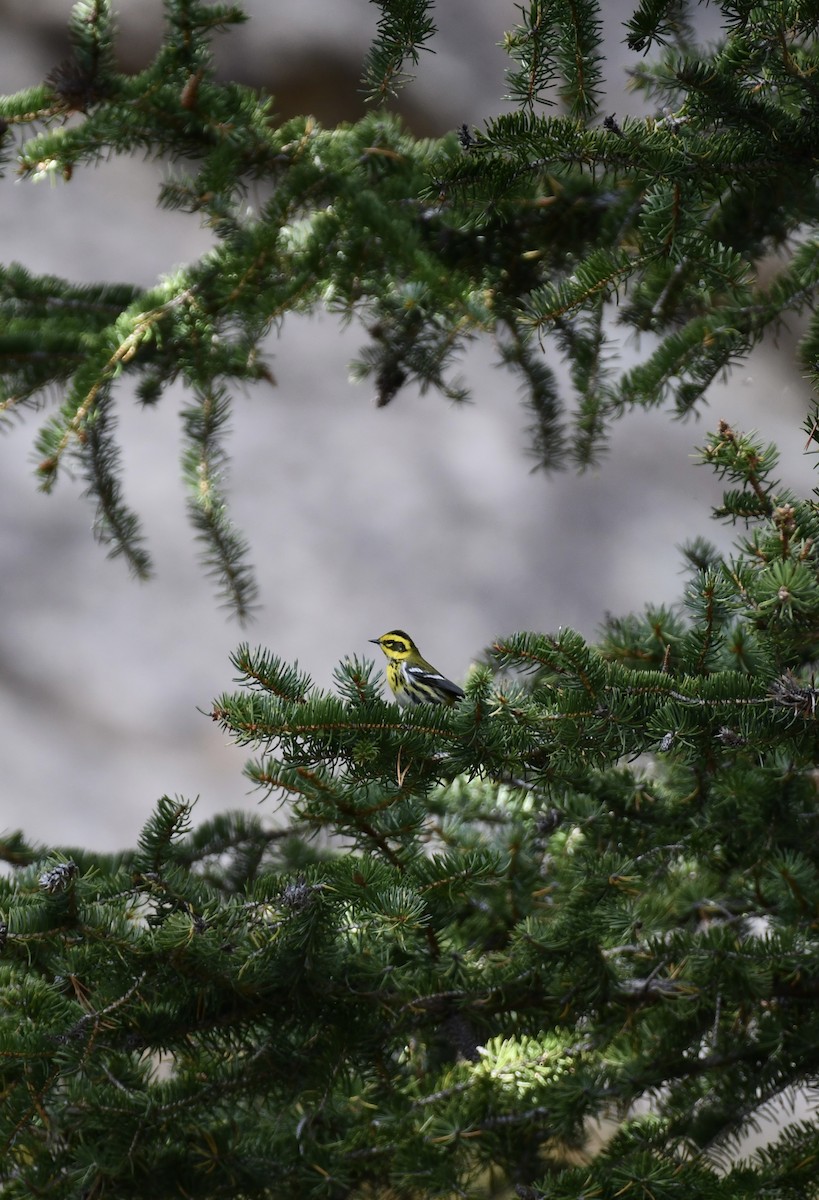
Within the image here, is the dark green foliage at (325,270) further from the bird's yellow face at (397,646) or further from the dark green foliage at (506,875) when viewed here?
the bird's yellow face at (397,646)

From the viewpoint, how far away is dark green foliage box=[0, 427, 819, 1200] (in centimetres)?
47

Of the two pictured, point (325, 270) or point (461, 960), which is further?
point (325, 270)

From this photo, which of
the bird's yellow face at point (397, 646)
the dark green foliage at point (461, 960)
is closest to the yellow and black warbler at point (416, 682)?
the bird's yellow face at point (397, 646)

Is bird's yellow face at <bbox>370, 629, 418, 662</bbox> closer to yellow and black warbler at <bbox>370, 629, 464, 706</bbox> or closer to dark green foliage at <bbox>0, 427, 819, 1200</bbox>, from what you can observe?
yellow and black warbler at <bbox>370, 629, 464, 706</bbox>

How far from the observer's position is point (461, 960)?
58 centimetres

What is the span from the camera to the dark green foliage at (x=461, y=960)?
0.47 m

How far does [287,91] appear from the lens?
199cm

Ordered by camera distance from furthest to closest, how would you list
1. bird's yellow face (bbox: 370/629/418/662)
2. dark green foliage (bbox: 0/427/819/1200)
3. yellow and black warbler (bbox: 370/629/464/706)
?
bird's yellow face (bbox: 370/629/418/662) → yellow and black warbler (bbox: 370/629/464/706) → dark green foliage (bbox: 0/427/819/1200)

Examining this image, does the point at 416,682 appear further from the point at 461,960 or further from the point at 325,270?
the point at 325,270

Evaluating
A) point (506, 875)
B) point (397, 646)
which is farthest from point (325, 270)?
point (506, 875)

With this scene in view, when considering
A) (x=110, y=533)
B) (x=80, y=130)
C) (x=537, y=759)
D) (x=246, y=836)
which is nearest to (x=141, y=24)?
(x=80, y=130)

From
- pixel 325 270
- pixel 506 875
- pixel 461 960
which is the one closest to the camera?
pixel 461 960

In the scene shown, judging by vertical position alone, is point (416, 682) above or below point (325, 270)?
below

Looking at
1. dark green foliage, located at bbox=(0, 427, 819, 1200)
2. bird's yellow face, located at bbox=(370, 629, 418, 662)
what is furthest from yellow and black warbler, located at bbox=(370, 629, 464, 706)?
dark green foliage, located at bbox=(0, 427, 819, 1200)
